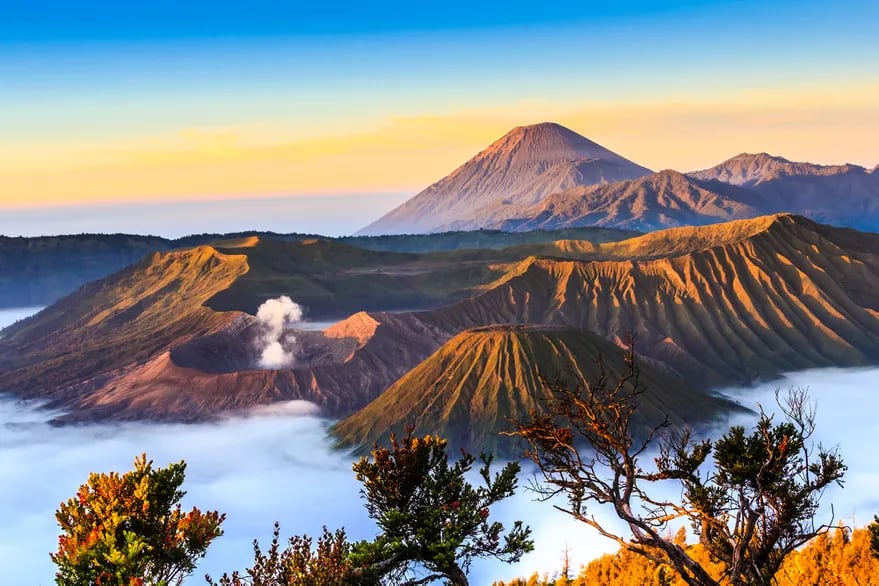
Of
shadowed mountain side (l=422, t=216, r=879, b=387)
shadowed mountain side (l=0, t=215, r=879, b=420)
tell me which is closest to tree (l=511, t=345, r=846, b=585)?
shadowed mountain side (l=0, t=215, r=879, b=420)

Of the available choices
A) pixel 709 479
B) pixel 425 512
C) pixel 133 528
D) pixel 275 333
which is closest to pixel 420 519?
pixel 425 512

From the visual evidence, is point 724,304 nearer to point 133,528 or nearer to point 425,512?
point 425,512

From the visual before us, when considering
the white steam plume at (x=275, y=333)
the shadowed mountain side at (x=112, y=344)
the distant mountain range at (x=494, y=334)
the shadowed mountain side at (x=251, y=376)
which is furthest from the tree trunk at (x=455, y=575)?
the shadowed mountain side at (x=112, y=344)

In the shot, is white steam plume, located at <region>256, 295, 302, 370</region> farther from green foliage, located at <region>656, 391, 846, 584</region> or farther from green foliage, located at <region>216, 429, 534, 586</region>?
green foliage, located at <region>656, 391, 846, 584</region>

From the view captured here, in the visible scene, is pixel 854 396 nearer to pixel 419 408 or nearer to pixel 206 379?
pixel 419 408

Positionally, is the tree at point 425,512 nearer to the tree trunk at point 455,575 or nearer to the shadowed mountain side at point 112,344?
the tree trunk at point 455,575
